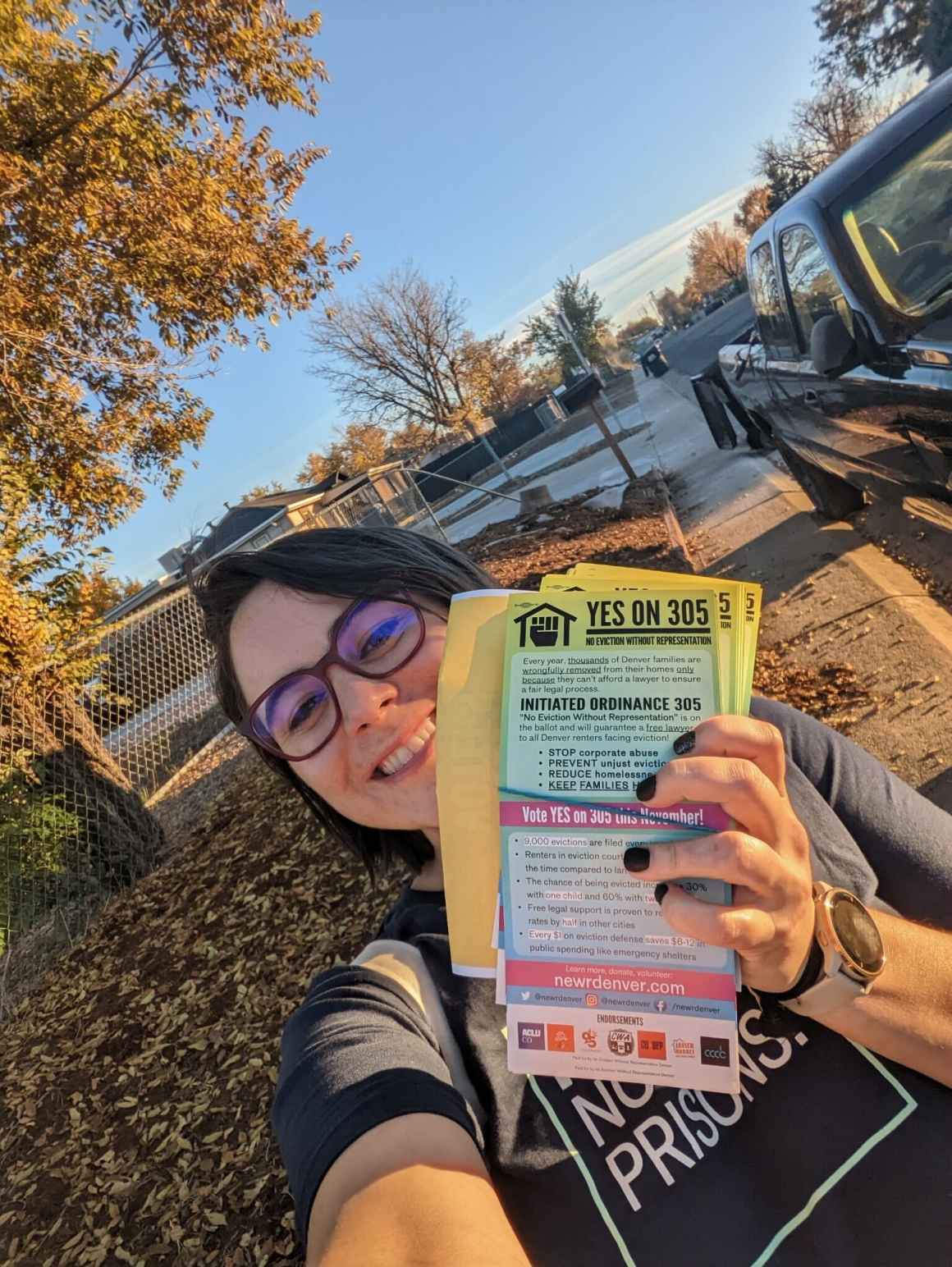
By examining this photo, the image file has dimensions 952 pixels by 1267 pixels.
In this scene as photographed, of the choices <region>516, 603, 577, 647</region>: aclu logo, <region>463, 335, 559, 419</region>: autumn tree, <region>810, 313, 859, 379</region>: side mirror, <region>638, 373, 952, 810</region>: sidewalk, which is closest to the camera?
<region>516, 603, 577, 647</region>: aclu logo

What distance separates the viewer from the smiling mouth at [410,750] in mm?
1121

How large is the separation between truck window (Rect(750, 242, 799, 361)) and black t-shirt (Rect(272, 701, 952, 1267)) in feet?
14.1

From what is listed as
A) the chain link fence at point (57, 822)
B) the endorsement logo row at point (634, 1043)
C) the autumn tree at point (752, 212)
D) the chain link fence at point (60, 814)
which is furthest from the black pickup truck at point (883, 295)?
the autumn tree at point (752, 212)

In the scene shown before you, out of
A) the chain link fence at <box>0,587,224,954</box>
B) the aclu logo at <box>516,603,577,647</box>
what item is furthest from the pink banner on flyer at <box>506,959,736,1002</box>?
the chain link fence at <box>0,587,224,954</box>

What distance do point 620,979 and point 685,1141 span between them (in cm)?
35

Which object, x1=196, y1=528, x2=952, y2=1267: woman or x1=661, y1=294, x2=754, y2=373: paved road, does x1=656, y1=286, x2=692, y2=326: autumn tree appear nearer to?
x1=661, y1=294, x2=754, y2=373: paved road

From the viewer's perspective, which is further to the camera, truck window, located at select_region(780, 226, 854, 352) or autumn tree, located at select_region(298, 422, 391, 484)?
autumn tree, located at select_region(298, 422, 391, 484)

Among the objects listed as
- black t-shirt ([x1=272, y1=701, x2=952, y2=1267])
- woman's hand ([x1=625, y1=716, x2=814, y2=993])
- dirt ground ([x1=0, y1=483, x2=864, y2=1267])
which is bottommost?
dirt ground ([x1=0, y1=483, x2=864, y2=1267])

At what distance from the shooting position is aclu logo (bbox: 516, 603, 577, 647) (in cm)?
82

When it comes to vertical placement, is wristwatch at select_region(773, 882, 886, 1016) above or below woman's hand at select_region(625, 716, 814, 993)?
below

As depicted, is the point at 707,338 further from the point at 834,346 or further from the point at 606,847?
the point at 606,847

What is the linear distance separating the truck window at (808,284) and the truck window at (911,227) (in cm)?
18

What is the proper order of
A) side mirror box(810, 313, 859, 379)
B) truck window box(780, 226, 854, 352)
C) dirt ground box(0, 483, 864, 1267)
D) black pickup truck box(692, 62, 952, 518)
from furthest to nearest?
1. truck window box(780, 226, 854, 352)
2. side mirror box(810, 313, 859, 379)
3. black pickup truck box(692, 62, 952, 518)
4. dirt ground box(0, 483, 864, 1267)

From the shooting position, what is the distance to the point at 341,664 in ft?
3.83
